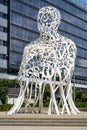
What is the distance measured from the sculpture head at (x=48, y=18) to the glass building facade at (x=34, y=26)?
2017 inches

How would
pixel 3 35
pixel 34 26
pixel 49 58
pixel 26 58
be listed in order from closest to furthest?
pixel 49 58, pixel 26 58, pixel 3 35, pixel 34 26

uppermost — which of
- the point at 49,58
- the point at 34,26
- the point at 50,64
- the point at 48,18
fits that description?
the point at 34,26

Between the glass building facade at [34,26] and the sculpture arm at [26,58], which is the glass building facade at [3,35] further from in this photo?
the sculpture arm at [26,58]

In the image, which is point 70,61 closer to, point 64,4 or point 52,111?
point 52,111

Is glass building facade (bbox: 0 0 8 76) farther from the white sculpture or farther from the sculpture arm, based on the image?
the sculpture arm

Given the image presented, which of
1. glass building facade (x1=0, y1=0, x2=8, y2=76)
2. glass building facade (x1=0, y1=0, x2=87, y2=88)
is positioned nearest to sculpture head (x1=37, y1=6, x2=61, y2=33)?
glass building facade (x1=0, y1=0, x2=8, y2=76)

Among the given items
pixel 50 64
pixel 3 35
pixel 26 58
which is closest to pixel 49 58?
pixel 50 64

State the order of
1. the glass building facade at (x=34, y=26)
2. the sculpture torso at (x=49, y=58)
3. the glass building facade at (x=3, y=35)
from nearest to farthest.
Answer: the sculpture torso at (x=49, y=58)
the glass building facade at (x=3, y=35)
the glass building facade at (x=34, y=26)

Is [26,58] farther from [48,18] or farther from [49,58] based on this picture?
[48,18]

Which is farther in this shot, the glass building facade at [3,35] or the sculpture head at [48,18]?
the glass building facade at [3,35]

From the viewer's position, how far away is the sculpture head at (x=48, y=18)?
34.3 m

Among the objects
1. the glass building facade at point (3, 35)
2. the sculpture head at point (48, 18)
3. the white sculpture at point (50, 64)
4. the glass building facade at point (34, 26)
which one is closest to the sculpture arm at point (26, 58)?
the white sculpture at point (50, 64)

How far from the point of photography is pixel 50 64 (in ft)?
108

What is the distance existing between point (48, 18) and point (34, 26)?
197ft
